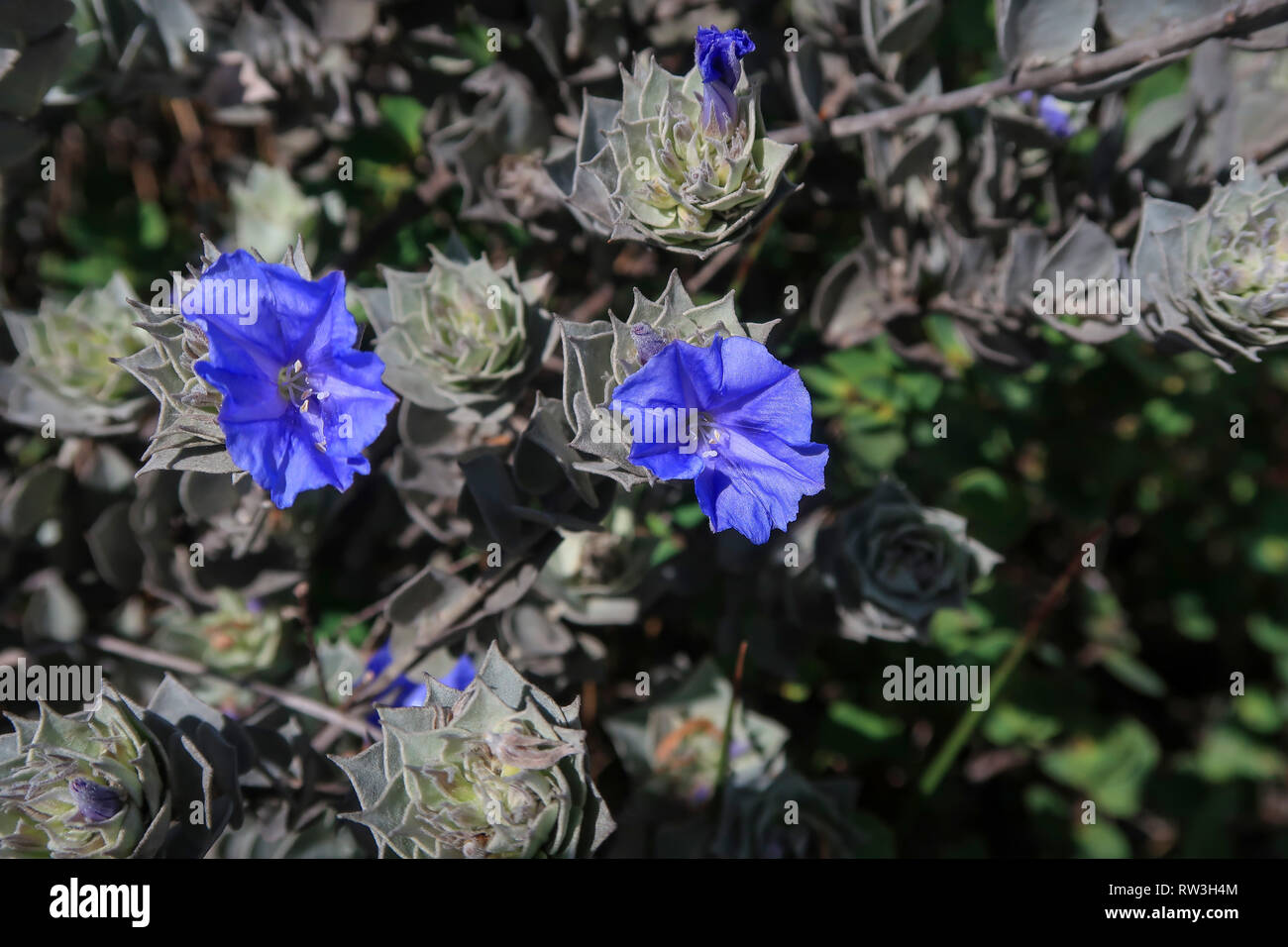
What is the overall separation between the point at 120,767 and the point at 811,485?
168 cm

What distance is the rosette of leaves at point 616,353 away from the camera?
84.0 inches

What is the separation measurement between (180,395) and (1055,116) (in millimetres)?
2598

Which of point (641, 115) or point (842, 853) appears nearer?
point (641, 115)

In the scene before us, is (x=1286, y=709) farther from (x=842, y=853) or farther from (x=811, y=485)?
(x=811, y=485)

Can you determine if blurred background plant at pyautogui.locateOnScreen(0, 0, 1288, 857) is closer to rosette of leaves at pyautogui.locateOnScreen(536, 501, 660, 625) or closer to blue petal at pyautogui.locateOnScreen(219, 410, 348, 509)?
rosette of leaves at pyautogui.locateOnScreen(536, 501, 660, 625)

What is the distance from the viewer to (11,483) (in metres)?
3.43

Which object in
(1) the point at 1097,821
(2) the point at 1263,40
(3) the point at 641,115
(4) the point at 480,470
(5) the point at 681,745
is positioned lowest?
(1) the point at 1097,821

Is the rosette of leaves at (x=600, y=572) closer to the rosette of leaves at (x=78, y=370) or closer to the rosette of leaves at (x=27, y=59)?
the rosette of leaves at (x=78, y=370)

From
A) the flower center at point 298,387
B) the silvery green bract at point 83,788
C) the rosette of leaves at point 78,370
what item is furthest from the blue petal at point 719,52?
the silvery green bract at point 83,788

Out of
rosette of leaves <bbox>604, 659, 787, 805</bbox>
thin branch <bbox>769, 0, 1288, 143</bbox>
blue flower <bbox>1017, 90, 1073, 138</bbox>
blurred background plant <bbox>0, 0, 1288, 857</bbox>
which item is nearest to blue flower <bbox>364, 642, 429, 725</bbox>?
blurred background plant <bbox>0, 0, 1288, 857</bbox>

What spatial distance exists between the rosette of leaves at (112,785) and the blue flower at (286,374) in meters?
0.76

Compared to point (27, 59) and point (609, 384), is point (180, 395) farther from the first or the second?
point (27, 59)

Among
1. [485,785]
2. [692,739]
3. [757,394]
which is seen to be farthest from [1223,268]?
[485,785]
